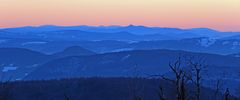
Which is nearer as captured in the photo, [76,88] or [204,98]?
[204,98]

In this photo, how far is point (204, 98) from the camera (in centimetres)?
9238

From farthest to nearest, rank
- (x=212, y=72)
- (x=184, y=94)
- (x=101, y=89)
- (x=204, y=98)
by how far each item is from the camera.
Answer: (x=212, y=72)
(x=101, y=89)
(x=204, y=98)
(x=184, y=94)

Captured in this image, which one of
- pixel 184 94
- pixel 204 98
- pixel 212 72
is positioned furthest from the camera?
pixel 212 72

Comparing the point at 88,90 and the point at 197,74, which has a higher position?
the point at 197,74

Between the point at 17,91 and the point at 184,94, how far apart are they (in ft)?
282

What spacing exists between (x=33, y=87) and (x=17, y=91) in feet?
18.9

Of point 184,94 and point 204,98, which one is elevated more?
point 184,94

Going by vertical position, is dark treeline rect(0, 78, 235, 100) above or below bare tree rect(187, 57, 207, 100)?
below

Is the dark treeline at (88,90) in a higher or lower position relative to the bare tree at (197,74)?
lower

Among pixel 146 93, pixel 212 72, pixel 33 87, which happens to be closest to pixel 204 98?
pixel 146 93

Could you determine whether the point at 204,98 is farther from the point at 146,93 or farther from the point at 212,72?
the point at 212,72

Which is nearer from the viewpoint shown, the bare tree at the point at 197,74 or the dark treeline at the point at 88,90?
the bare tree at the point at 197,74

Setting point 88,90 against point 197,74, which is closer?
point 197,74

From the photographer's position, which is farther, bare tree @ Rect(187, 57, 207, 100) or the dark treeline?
the dark treeline
